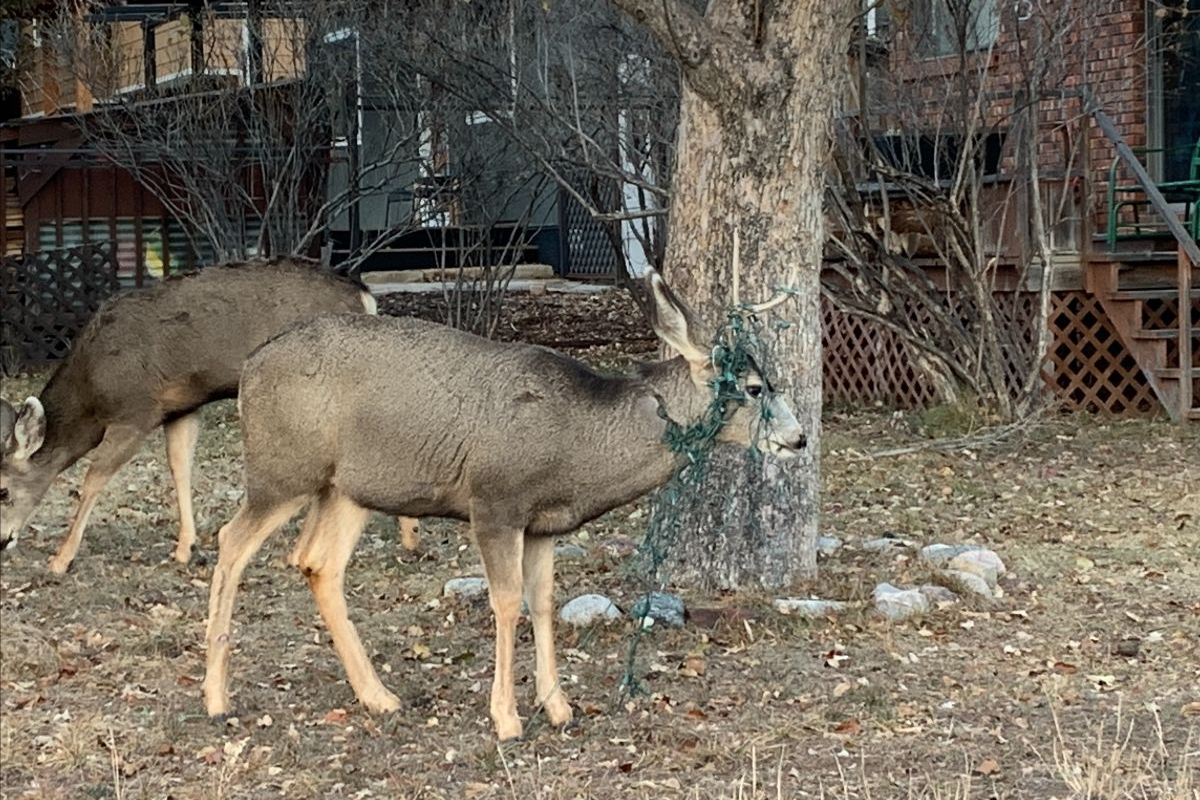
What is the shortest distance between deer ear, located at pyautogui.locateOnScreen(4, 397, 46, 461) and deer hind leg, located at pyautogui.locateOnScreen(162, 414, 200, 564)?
0.92 m

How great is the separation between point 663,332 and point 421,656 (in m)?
2.32

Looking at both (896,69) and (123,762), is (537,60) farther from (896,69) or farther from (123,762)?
(123,762)

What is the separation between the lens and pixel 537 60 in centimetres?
1428

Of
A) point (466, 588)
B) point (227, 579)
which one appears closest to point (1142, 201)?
point (466, 588)

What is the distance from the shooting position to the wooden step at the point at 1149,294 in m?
14.3

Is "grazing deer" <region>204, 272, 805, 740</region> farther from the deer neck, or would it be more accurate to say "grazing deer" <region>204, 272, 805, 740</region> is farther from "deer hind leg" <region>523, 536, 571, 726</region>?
the deer neck

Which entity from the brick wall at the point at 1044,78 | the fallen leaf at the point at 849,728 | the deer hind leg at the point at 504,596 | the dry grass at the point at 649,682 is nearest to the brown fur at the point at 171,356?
the dry grass at the point at 649,682

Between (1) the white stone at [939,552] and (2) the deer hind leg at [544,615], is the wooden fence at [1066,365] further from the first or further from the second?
(2) the deer hind leg at [544,615]

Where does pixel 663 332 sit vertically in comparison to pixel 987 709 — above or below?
above

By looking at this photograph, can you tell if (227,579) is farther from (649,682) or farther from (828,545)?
(828,545)

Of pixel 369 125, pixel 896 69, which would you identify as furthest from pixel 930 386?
pixel 369 125

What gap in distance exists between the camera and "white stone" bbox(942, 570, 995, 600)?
28.9 feet

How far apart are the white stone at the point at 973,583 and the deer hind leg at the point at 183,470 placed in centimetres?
425

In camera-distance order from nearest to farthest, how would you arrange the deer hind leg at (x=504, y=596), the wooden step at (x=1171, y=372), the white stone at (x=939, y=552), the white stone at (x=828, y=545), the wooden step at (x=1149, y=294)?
1. the deer hind leg at (x=504, y=596)
2. the white stone at (x=939, y=552)
3. the white stone at (x=828, y=545)
4. the wooden step at (x=1171, y=372)
5. the wooden step at (x=1149, y=294)
